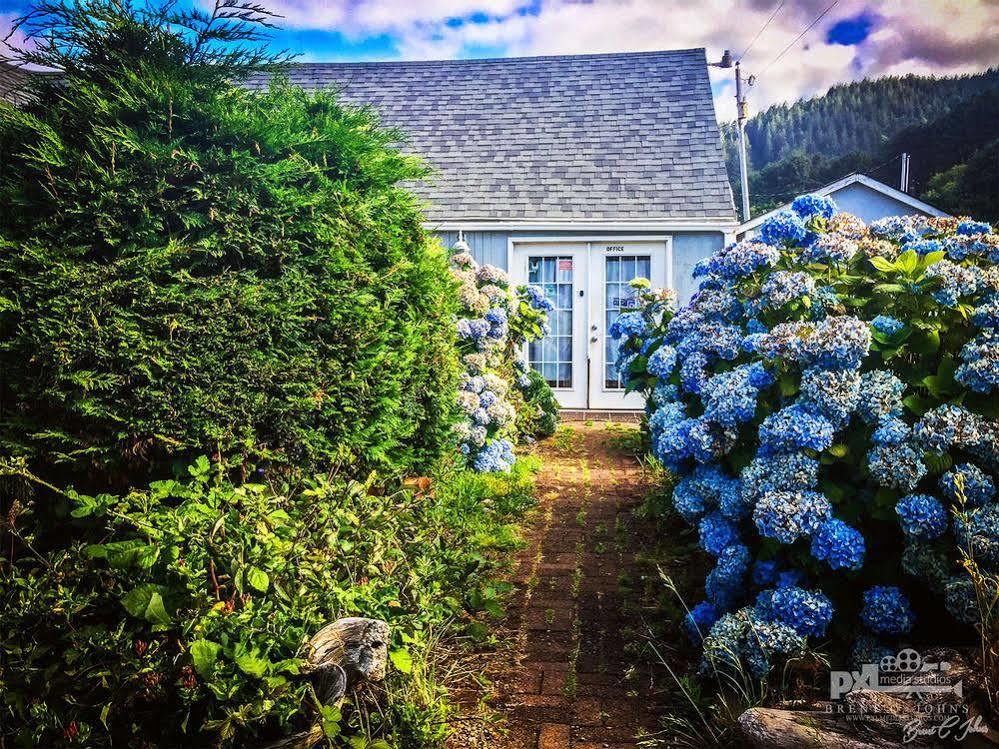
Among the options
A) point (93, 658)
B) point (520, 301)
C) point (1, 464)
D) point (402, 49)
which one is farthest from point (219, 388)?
point (520, 301)

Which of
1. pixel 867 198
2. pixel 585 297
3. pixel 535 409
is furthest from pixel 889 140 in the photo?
pixel 535 409

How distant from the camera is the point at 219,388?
2.66m

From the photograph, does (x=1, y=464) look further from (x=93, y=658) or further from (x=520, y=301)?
(x=520, y=301)

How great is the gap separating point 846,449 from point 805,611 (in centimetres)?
61

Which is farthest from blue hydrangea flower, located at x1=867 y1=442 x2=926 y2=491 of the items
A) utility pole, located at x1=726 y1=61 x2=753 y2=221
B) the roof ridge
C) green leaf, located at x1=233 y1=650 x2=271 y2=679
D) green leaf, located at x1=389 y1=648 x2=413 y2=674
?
utility pole, located at x1=726 y1=61 x2=753 y2=221

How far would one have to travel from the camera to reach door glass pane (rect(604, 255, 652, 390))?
9.85m

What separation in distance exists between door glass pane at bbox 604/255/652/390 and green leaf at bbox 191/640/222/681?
27.5 ft

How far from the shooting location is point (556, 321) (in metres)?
10.0

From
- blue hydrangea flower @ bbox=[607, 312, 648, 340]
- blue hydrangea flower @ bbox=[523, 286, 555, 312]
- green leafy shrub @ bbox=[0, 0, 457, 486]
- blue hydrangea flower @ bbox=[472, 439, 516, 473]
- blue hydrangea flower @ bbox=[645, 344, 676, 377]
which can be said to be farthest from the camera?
blue hydrangea flower @ bbox=[523, 286, 555, 312]

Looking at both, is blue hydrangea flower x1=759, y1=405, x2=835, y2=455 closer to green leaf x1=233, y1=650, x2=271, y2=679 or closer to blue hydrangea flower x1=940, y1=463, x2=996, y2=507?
blue hydrangea flower x1=940, y1=463, x2=996, y2=507

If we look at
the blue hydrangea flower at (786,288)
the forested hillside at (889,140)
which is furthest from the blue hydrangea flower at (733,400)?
the forested hillside at (889,140)

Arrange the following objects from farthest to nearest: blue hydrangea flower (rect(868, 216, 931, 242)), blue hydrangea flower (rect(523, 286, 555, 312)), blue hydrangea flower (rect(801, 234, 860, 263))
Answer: blue hydrangea flower (rect(523, 286, 555, 312)) < blue hydrangea flower (rect(868, 216, 931, 242)) < blue hydrangea flower (rect(801, 234, 860, 263))

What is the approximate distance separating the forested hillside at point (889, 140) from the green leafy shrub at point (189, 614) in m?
5.98

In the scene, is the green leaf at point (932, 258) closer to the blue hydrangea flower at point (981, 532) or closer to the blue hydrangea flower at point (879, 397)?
the blue hydrangea flower at point (879, 397)
